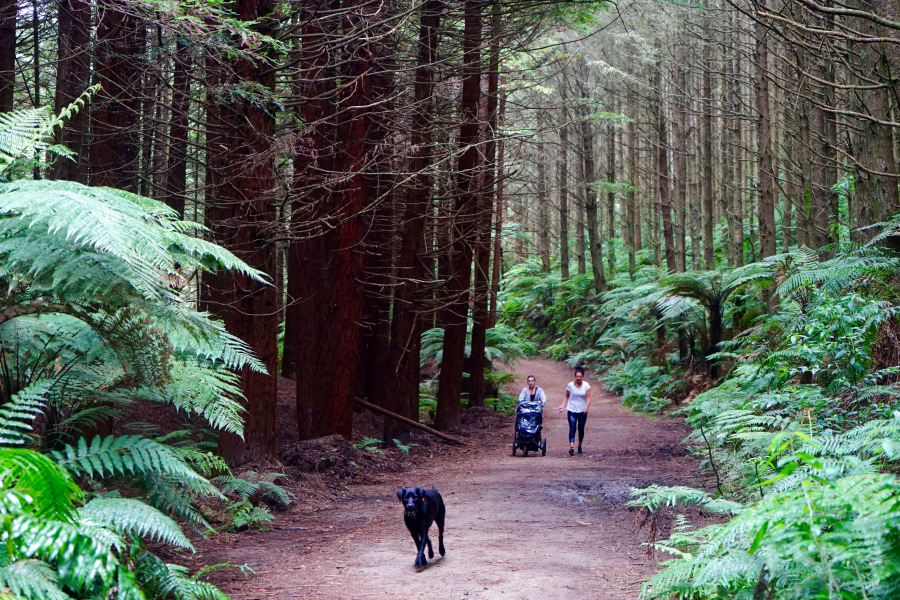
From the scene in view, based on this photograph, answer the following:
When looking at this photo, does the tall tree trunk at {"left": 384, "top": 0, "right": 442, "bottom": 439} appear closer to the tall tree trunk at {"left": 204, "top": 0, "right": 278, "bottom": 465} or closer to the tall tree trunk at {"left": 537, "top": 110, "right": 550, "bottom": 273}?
the tall tree trunk at {"left": 537, "top": 110, "right": 550, "bottom": 273}

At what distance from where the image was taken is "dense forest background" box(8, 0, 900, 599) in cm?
338

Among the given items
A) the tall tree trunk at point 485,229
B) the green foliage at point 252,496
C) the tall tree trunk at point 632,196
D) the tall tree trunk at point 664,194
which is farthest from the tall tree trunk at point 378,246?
the tall tree trunk at point 632,196

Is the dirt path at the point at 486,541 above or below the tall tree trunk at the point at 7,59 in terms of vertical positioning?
below

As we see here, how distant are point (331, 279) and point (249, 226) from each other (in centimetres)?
272

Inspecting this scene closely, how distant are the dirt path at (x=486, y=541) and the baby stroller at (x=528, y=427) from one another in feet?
2.58

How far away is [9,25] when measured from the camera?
31.0 ft

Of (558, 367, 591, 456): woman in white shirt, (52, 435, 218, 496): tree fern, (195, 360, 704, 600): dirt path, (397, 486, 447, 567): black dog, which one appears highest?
(52, 435, 218, 496): tree fern

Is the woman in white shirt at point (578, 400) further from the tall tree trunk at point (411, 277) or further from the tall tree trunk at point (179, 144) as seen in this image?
the tall tree trunk at point (179, 144)

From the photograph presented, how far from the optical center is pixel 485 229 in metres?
14.1

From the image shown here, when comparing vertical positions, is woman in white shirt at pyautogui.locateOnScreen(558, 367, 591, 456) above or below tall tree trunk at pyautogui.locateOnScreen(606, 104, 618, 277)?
below

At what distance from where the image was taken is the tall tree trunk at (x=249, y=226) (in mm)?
8336

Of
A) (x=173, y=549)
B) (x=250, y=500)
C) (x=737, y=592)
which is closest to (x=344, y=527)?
(x=250, y=500)

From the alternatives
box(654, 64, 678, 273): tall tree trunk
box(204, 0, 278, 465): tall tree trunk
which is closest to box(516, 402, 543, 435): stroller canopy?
box(204, 0, 278, 465): tall tree trunk

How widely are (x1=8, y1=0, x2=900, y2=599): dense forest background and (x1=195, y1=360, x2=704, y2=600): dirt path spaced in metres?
0.67
